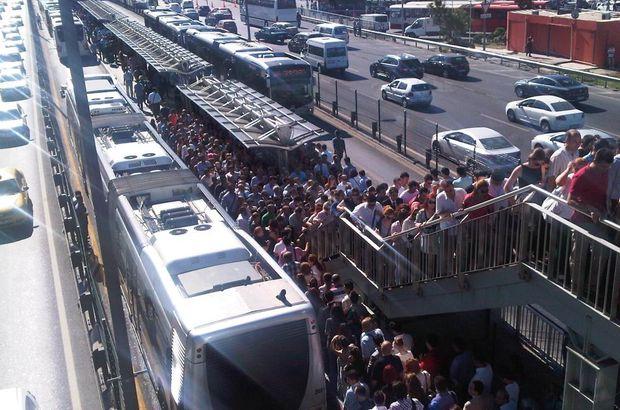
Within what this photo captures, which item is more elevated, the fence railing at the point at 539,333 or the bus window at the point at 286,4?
the bus window at the point at 286,4

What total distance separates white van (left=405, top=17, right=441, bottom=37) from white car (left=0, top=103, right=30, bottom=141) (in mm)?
38724

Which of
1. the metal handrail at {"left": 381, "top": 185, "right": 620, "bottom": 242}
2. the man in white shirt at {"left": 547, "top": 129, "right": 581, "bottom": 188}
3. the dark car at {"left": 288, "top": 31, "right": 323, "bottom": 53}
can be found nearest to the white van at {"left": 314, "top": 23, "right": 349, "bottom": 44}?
the dark car at {"left": 288, "top": 31, "right": 323, "bottom": 53}

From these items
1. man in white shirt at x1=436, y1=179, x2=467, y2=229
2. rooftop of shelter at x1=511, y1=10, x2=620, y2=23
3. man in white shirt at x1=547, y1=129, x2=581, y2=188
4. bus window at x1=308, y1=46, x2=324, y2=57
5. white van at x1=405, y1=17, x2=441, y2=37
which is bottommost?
white van at x1=405, y1=17, x2=441, y2=37

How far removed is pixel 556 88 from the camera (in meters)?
32.3

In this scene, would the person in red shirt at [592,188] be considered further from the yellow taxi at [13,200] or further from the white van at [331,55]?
the white van at [331,55]

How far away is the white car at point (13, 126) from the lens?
28.2 m

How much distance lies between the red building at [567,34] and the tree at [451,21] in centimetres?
451

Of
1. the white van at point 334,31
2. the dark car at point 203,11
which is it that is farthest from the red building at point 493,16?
the dark car at point 203,11

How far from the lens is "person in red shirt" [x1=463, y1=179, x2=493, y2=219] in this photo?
29.6 feet

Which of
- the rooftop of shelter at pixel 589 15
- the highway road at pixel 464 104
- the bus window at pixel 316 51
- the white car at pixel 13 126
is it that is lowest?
the highway road at pixel 464 104

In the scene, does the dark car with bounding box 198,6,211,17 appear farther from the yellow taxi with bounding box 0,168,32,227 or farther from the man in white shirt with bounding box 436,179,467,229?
the man in white shirt with bounding box 436,179,467,229

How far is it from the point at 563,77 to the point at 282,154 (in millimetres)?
20363

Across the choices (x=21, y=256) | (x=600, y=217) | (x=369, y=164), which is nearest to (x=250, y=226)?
(x=21, y=256)

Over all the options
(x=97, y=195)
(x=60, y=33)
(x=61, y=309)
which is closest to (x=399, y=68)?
(x=60, y=33)
